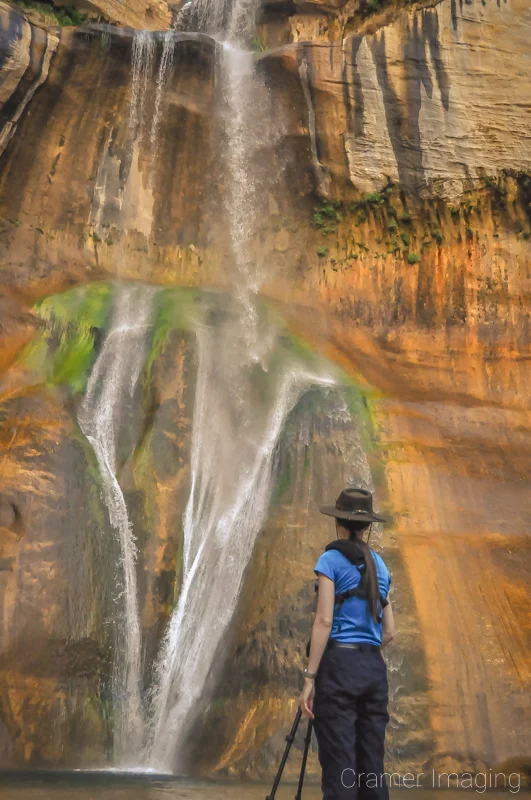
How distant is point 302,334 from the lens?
12.4 metres

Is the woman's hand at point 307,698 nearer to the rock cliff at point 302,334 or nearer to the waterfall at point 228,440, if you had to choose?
the rock cliff at point 302,334

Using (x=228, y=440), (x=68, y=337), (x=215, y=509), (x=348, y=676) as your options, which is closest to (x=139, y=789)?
(x=348, y=676)

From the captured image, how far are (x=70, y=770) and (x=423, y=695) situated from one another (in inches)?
125

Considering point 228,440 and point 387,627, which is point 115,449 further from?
point 387,627

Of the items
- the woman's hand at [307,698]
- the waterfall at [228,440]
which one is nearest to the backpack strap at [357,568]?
the woman's hand at [307,698]

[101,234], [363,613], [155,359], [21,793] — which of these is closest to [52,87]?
[101,234]

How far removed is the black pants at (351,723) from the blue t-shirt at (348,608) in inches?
3.0

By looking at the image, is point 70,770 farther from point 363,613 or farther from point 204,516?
point 363,613

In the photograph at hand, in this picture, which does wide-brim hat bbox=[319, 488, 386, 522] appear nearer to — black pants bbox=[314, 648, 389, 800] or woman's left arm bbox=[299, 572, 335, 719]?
woman's left arm bbox=[299, 572, 335, 719]

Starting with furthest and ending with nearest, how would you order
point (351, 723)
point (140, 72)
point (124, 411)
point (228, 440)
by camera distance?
point (140, 72), point (124, 411), point (228, 440), point (351, 723)

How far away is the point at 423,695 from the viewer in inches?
303

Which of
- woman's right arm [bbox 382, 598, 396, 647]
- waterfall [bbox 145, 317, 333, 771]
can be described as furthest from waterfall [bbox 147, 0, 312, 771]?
woman's right arm [bbox 382, 598, 396, 647]

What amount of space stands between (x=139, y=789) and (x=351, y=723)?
286 cm

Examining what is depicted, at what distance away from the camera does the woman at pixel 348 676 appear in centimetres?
379
